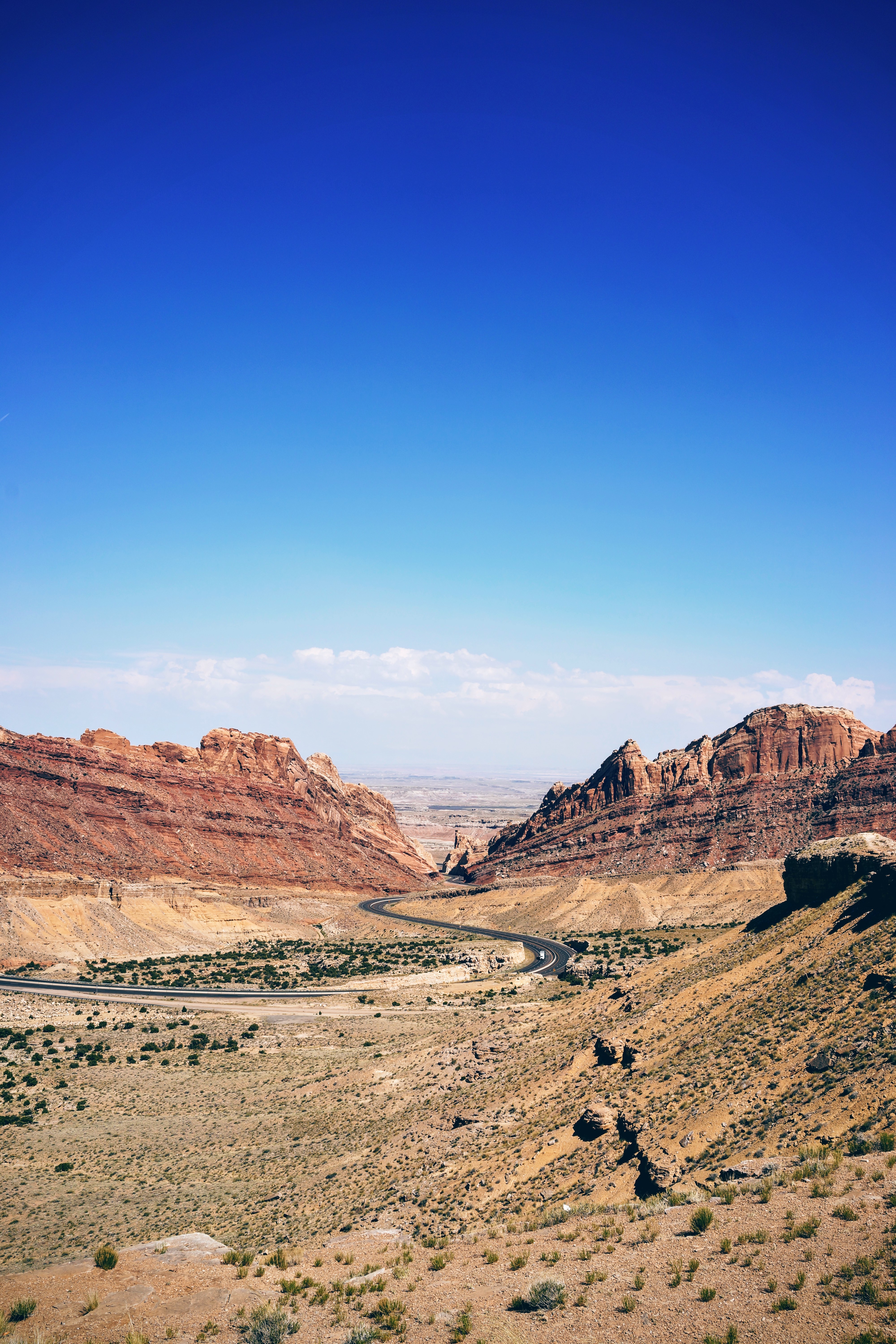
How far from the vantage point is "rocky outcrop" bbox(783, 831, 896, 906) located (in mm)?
34000

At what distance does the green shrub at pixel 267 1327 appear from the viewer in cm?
1329

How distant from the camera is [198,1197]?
27234 millimetres

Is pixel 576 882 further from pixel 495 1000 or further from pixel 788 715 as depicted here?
pixel 495 1000

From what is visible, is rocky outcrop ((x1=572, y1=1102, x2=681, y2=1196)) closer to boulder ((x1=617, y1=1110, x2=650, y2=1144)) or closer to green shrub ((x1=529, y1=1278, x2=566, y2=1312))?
boulder ((x1=617, y1=1110, x2=650, y2=1144))

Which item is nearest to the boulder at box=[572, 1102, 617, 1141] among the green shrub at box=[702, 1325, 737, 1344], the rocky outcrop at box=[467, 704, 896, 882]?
the green shrub at box=[702, 1325, 737, 1344]

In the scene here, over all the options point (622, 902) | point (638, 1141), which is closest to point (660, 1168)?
point (638, 1141)

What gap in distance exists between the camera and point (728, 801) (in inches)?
4850

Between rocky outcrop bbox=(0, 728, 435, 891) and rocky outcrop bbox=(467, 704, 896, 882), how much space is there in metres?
32.2

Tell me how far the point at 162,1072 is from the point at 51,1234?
1991 centimetres

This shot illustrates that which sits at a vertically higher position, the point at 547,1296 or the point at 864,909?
the point at 864,909

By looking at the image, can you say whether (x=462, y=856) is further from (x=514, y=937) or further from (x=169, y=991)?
(x=169, y=991)

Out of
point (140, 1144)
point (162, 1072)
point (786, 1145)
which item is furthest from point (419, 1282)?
point (162, 1072)

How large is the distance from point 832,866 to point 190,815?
322 feet

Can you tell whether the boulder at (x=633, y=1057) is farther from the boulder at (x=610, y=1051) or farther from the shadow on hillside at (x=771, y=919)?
the shadow on hillside at (x=771, y=919)
